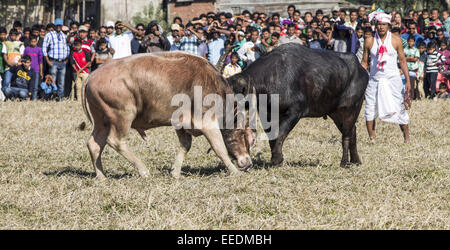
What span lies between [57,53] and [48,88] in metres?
0.82

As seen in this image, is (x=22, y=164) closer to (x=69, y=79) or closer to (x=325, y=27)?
(x=69, y=79)

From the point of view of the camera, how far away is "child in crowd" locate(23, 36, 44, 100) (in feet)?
49.5

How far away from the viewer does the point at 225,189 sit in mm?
6266

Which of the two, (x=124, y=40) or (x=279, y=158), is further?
(x=124, y=40)

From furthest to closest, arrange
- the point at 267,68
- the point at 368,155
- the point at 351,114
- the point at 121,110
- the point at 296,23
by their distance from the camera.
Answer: the point at 296,23
the point at 368,155
the point at 351,114
the point at 267,68
the point at 121,110

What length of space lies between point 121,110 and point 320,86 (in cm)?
239

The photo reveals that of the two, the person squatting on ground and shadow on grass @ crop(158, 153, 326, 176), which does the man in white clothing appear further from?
shadow on grass @ crop(158, 153, 326, 176)

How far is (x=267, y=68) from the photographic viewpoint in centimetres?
756

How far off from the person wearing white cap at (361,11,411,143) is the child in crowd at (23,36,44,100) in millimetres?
8062

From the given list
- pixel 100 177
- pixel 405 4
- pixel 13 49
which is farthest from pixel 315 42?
pixel 405 4

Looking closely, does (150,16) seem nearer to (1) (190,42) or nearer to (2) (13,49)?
(2) (13,49)

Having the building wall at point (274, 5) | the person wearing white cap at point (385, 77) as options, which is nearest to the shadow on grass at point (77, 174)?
the person wearing white cap at point (385, 77)

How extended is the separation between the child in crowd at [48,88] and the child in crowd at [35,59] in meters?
0.16

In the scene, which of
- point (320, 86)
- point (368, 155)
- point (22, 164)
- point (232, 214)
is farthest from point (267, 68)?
point (22, 164)
